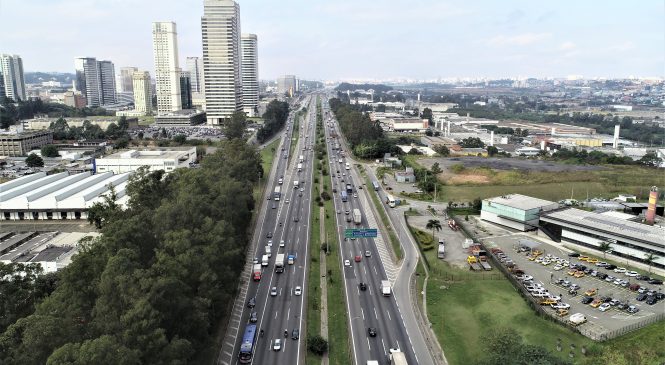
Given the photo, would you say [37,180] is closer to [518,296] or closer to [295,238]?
[295,238]

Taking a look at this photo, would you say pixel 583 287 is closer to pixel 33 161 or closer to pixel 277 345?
pixel 277 345

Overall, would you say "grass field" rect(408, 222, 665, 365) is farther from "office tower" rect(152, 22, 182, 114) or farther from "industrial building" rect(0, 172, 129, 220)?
"office tower" rect(152, 22, 182, 114)

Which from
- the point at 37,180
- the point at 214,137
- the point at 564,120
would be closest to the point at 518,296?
the point at 37,180

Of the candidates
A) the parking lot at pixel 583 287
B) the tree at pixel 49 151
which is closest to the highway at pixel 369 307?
the parking lot at pixel 583 287

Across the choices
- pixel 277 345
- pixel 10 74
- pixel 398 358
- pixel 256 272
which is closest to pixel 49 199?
pixel 256 272

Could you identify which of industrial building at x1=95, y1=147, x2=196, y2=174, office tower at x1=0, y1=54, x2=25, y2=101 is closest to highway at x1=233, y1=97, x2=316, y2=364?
industrial building at x1=95, y1=147, x2=196, y2=174
